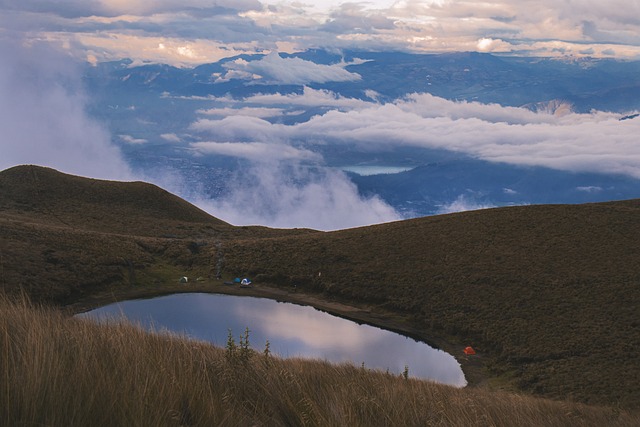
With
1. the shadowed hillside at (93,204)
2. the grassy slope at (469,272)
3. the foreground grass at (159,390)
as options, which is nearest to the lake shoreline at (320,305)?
the grassy slope at (469,272)

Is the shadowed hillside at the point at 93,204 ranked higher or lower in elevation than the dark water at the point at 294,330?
higher

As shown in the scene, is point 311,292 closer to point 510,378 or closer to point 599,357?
point 510,378

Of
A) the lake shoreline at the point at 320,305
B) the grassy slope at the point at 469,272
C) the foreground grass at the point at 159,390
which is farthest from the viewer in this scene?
the lake shoreline at the point at 320,305

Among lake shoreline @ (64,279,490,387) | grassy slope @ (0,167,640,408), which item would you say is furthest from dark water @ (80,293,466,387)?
grassy slope @ (0,167,640,408)

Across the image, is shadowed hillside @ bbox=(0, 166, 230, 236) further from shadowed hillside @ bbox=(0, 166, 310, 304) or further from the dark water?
the dark water

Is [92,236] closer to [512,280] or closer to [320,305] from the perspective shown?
[320,305]

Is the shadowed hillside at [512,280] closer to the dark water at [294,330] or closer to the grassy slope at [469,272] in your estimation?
the grassy slope at [469,272]

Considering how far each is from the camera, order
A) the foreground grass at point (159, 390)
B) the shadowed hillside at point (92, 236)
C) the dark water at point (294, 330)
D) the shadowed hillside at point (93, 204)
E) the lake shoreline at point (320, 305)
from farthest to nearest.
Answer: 1. the shadowed hillside at point (93, 204)
2. the shadowed hillside at point (92, 236)
3. the lake shoreline at point (320, 305)
4. the dark water at point (294, 330)
5. the foreground grass at point (159, 390)
